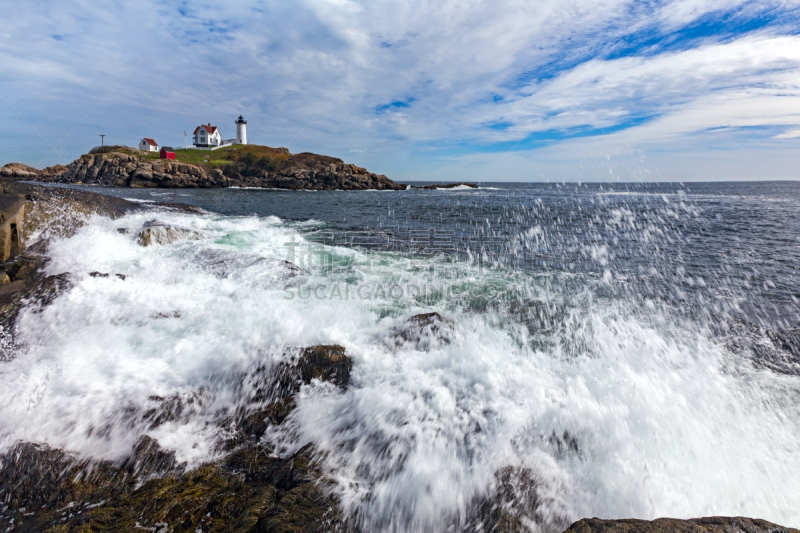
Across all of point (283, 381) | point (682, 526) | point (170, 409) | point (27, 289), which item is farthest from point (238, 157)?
point (682, 526)

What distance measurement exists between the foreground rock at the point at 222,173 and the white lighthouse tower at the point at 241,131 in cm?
3049

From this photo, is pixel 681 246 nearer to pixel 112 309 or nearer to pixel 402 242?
pixel 402 242

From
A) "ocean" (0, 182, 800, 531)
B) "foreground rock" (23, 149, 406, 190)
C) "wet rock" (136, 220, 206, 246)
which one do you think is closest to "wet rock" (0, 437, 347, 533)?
"ocean" (0, 182, 800, 531)

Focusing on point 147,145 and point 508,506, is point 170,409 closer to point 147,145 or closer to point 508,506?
point 508,506

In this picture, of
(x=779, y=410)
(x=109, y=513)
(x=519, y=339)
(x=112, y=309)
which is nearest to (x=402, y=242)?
(x=519, y=339)

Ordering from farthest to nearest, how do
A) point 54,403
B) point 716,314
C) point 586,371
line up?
1. point 716,314
2. point 586,371
3. point 54,403

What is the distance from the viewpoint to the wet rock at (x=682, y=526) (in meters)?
2.69

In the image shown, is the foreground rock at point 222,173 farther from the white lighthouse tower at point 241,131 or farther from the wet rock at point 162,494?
the wet rock at point 162,494

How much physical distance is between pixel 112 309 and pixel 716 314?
1396 centimetres

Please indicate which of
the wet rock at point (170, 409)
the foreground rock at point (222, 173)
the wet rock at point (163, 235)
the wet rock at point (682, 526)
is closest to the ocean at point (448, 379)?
the wet rock at point (170, 409)

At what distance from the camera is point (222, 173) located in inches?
3246

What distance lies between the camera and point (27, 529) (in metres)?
3.09

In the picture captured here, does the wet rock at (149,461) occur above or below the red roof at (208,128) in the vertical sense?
below

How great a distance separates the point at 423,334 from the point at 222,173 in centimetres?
8988
